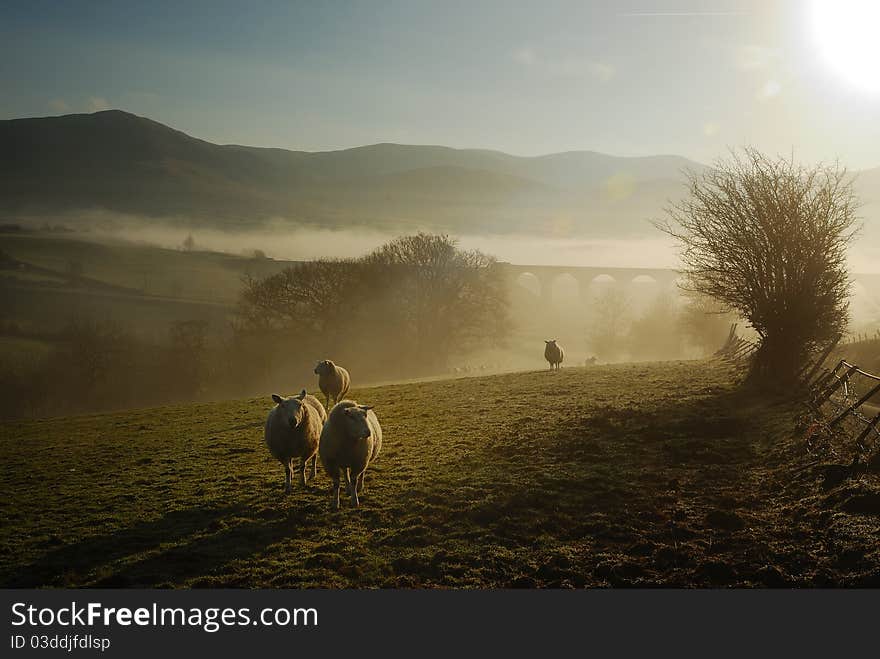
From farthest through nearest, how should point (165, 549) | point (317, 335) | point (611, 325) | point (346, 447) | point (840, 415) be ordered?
point (611, 325), point (317, 335), point (840, 415), point (346, 447), point (165, 549)

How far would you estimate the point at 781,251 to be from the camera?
2198cm

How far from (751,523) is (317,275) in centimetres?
4741

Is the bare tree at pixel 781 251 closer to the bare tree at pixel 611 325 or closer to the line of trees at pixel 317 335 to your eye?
the line of trees at pixel 317 335

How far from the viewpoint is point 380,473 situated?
1354 centimetres

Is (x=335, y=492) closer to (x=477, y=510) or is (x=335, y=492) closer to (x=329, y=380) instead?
(x=477, y=510)

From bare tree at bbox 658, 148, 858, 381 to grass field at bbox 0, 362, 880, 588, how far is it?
4.65m

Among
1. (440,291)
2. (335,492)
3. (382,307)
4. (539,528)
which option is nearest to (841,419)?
(539,528)

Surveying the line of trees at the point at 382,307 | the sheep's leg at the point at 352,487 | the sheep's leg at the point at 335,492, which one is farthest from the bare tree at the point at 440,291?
the sheep's leg at the point at 335,492

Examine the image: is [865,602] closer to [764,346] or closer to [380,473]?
[380,473]

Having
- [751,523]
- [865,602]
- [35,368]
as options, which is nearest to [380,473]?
[751,523]

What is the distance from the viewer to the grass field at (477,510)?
8.14m

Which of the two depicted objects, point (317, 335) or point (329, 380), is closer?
point (329, 380)

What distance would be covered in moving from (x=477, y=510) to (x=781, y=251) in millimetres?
17784

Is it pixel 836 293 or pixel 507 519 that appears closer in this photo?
pixel 507 519
